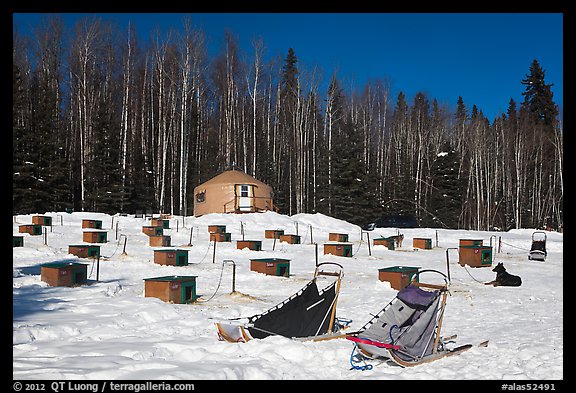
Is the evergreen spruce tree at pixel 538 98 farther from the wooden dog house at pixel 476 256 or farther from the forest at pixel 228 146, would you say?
the wooden dog house at pixel 476 256

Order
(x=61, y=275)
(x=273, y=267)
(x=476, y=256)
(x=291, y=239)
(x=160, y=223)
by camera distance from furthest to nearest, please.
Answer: (x=160, y=223) < (x=291, y=239) < (x=476, y=256) < (x=273, y=267) < (x=61, y=275)

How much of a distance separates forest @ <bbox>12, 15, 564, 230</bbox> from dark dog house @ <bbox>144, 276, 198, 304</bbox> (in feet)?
64.6

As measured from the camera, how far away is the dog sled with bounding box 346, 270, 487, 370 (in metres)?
5.22

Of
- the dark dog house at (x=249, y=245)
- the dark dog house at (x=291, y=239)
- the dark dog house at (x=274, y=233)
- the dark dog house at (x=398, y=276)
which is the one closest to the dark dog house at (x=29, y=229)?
the dark dog house at (x=249, y=245)

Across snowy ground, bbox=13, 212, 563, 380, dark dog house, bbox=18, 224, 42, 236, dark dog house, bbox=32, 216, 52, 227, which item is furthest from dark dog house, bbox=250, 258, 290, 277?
dark dog house, bbox=32, 216, 52, 227

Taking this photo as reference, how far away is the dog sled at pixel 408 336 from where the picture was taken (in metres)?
5.22

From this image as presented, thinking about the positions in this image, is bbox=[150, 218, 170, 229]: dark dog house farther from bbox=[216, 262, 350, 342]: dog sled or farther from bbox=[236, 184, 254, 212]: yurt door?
bbox=[216, 262, 350, 342]: dog sled

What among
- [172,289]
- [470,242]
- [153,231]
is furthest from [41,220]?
[470,242]

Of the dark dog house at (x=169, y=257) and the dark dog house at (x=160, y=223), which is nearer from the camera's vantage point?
the dark dog house at (x=169, y=257)

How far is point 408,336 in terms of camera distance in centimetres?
557

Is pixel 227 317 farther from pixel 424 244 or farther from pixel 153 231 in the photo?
pixel 424 244

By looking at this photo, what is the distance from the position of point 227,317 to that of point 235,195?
19635mm

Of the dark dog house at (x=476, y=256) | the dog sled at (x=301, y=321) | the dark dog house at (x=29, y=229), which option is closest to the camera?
the dog sled at (x=301, y=321)

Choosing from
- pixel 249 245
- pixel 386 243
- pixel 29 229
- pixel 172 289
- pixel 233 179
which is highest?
pixel 233 179
